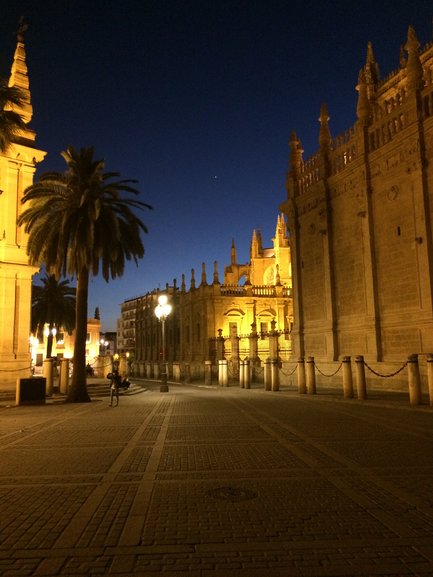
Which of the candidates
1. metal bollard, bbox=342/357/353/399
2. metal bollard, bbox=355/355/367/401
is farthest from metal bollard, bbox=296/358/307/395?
metal bollard, bbox=355/355/367/401

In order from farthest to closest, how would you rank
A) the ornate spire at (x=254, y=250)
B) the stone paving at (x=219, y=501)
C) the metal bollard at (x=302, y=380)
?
the ornate spire at (x=254, y=250)
the metal bollard at (x=302, y=380)
the stone paving at (x=219, y=501)

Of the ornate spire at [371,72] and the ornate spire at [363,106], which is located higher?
the ornate spire at [371,72]

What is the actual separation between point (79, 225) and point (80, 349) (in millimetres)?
5171

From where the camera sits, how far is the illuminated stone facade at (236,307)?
49.5 meters

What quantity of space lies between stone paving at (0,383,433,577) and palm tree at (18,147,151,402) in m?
10.1

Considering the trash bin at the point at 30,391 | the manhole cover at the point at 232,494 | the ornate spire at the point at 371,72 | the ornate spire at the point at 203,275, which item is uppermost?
the ornate spire at the point at 371,72

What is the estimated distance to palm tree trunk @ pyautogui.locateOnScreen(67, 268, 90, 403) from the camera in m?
20.5

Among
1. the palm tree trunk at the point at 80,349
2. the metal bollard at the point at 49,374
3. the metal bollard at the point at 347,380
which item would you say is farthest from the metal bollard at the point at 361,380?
the metal bollard at the point at 49,374

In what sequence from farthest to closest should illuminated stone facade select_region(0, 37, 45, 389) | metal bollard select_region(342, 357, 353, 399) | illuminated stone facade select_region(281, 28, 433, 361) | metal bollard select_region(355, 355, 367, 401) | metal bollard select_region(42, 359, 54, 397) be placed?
illuminated stone facade select_region(0, 37, 45, 389) < metal bollard select_region(42, 359, 54, 397) < illuminated stone facade select_region(281, 28, 433, 361) < metal bollard select_region(342, 357, 353, 399) < metal bollard select_region(355, 355, 367, 401)

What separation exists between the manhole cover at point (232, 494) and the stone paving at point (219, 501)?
2 cm

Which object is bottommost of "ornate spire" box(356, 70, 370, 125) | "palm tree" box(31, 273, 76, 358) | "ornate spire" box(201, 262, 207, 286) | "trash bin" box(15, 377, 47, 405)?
"trash bin" box(15, 377, 47, 405)

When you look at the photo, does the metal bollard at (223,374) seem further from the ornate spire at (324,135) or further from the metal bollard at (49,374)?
the ornate spire at (324,135)

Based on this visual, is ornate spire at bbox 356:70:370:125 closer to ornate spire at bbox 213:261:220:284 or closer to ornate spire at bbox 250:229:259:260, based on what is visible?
ornate spire at bbox 213:261:220:284

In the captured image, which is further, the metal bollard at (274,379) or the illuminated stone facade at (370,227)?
the metal bollard at (274,379)
